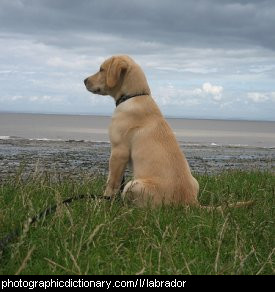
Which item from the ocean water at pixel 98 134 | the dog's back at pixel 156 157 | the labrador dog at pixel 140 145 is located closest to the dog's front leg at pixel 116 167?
the labrador dog at pixel 140 145

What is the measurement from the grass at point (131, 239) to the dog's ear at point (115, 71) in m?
1.75

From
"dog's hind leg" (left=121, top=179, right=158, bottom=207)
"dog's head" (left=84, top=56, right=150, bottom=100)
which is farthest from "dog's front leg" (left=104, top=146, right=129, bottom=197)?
"dog's head" (left=84, top=56, right=150, bottom=100)

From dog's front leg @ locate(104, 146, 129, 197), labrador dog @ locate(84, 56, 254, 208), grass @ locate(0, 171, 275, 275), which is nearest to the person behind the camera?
grass @ locate(0, 171, 275, 275)

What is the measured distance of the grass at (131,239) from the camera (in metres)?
3.86

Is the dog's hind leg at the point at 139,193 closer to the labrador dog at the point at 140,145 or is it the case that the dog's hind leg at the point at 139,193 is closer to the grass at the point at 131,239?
the labrador dog at the point at 140,145

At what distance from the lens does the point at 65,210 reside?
4789 millimetres

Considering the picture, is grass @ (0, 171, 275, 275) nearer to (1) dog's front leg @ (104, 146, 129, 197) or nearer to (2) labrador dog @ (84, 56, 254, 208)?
(2) labrador dog @ (84, 56, 254, 208)

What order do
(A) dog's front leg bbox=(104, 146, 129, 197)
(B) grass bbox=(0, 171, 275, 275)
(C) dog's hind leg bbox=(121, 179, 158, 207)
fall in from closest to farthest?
(B) grass bbox=(0, 171, 275, 275) → (C) dog's hind leg bbox=(121, 179, 158, 207) → (A) dog's front leg bbox=(104, 146, 129, 197)

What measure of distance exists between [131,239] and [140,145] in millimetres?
1911

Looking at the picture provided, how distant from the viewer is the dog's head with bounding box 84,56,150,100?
685cm

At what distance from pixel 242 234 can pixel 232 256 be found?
2.13ft

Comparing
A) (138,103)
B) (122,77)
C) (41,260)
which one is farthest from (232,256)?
(122,77)

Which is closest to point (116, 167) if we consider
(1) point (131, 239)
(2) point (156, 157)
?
(2) point (156, 157)

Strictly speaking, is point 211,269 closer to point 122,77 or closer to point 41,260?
point 41,260
